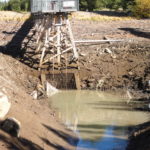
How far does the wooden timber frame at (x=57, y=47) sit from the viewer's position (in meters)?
26.8

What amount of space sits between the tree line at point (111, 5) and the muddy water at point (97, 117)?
23.4m

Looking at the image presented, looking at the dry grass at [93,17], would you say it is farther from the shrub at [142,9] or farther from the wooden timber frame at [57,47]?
the wooden timber frame at [57,47]

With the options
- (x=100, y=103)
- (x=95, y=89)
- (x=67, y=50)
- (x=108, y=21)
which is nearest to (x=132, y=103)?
(x=100, y=103)

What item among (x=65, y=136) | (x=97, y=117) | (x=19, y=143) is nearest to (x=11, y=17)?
(x=97, y=117)

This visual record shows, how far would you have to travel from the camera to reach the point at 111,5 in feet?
206

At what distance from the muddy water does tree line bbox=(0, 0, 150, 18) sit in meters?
23.4

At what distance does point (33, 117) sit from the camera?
15297mm

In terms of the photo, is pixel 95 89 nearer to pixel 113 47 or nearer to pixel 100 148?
pixel 113 47

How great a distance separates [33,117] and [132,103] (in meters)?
8.64

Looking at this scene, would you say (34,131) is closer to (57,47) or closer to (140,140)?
(140,140)

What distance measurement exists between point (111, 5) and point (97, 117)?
146 feet

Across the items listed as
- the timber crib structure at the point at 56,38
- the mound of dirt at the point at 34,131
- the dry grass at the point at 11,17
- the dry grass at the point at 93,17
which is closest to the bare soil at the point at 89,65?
the mound of dirt at the point at 34,131

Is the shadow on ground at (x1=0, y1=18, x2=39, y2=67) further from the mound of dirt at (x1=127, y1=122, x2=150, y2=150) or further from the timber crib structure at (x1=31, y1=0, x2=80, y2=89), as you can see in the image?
the mound of dirt at (x1=127, y1=122, x2=150, y2=150)

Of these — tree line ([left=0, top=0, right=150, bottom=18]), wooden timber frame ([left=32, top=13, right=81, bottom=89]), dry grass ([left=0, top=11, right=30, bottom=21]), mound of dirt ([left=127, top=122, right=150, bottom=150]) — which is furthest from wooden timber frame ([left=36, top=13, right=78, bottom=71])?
tree line ([left=0, top=0, right=150, bottom=18])
